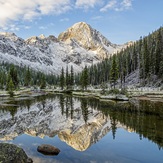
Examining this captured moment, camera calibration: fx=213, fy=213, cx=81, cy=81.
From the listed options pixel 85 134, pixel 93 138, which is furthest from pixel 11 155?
pixel 85 134

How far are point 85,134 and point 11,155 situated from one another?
1244 centimetres

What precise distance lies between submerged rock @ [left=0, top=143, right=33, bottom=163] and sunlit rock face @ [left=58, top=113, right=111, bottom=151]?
21.8ft

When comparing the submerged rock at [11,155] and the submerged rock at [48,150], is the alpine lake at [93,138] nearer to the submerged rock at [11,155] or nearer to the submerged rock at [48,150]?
the submerged rock at [48,150]

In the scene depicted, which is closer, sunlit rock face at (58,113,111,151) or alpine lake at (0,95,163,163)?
alpine lake at (0,95,163,163)

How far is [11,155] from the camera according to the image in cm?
1411

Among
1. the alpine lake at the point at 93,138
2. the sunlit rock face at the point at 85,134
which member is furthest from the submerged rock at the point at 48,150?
the sunlit rock face at the point at 85,134

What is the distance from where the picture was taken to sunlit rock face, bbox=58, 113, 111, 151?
21.7 m

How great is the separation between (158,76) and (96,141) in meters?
78.2

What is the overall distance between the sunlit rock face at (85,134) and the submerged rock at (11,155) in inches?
262

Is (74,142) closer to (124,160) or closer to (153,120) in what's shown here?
(124,160)

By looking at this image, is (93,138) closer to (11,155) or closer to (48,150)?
(48,150)

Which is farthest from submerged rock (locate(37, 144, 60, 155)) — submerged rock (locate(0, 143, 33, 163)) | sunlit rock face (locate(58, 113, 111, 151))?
submerged rock (locate(0, 143, 33, 163))

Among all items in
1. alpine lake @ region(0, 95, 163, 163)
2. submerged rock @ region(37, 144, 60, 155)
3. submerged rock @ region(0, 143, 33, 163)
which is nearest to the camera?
submerged rock @ region(0, 143, 33, 163)

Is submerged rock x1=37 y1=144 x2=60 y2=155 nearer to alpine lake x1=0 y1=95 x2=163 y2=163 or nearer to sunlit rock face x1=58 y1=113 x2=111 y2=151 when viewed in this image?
alpine lake x1=0 y1=95 x2=163 y2=163
